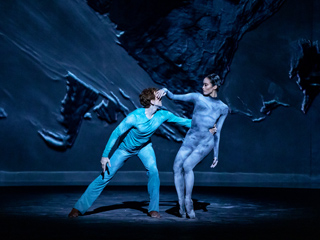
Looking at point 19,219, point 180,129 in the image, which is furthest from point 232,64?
point 19,219

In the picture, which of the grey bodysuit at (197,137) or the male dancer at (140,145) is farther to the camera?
the grey bodysuit at (197,137)

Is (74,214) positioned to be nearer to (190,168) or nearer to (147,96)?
(190,168)

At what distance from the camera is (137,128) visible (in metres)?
5.05

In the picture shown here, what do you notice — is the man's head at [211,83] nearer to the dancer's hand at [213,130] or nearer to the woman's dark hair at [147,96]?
the dancer's hand at [213,130]

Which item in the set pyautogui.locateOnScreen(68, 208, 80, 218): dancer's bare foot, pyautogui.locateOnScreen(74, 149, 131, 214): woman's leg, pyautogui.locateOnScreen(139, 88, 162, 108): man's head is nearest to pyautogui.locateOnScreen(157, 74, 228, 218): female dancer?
pyautogui.locateOnScreen(139, 88, 162, 108): man's head

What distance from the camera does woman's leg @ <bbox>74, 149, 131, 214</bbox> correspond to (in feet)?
16.9

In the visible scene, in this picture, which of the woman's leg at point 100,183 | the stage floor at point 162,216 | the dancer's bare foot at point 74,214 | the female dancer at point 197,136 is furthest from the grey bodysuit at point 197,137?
the dancer's bare foot at point 74,214

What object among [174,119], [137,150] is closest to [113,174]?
[137,150]

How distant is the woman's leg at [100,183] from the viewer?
16.9 feet

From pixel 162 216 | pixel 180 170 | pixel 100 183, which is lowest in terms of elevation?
pixel 162 216

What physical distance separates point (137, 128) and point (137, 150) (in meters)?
0.29

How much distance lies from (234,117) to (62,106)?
10.1 ft

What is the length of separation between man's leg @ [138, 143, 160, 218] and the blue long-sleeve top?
82mm

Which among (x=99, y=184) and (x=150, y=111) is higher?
(x=150, y=111)
